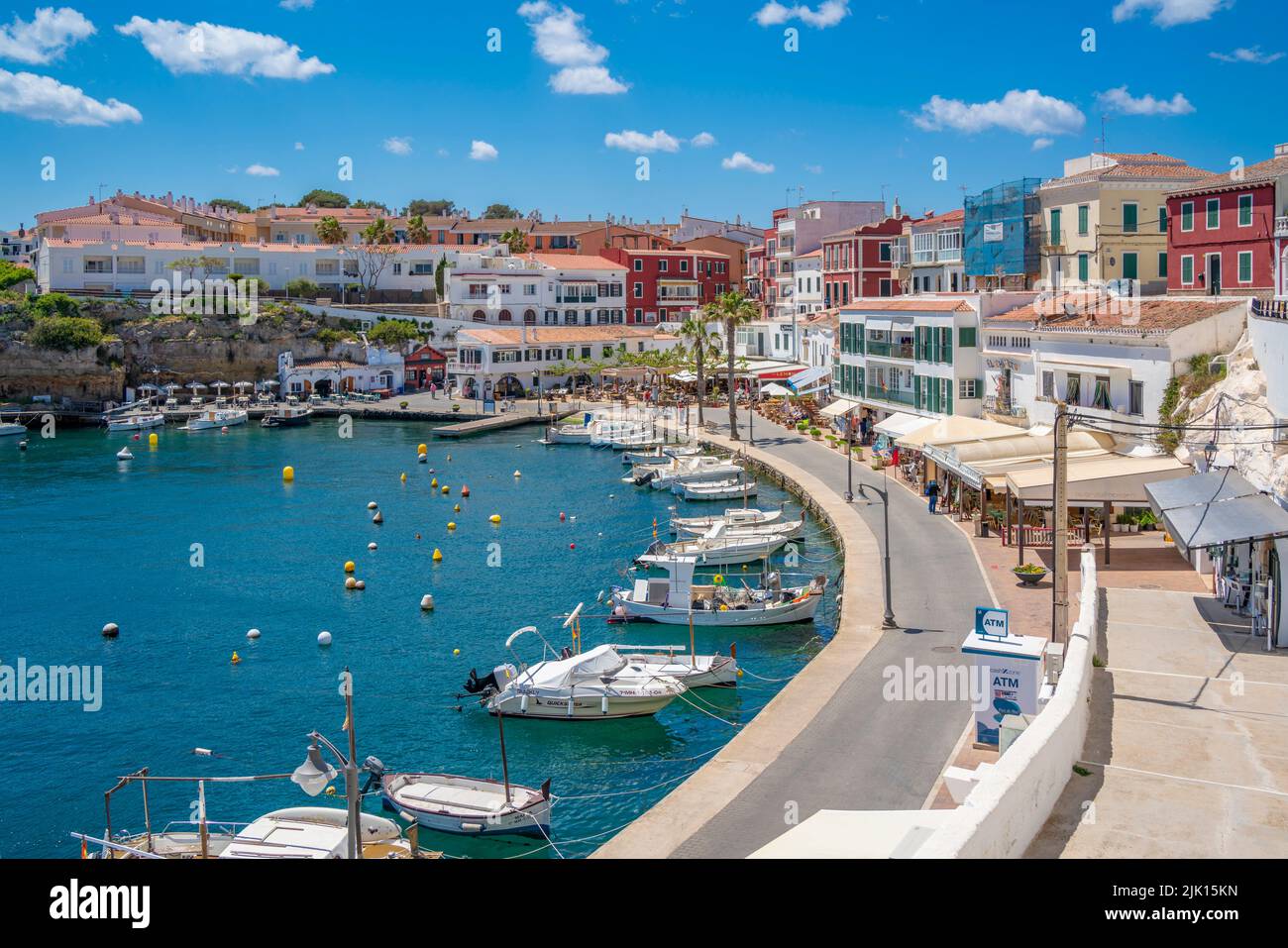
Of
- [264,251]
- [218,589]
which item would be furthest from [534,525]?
[264,251]

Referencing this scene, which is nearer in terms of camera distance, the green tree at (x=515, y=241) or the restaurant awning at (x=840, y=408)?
the restaurant awning at (x=840, y=408)

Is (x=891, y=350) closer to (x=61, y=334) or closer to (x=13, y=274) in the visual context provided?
(x=61, y=334)

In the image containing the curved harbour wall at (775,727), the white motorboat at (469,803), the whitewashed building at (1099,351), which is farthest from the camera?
the whitewashed building at (1099,351)

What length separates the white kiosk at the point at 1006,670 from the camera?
69.6ft

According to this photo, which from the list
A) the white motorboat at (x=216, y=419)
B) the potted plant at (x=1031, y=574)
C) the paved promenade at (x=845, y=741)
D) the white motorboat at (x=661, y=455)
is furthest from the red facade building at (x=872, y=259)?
the white motorboat at (x=216, y=419)

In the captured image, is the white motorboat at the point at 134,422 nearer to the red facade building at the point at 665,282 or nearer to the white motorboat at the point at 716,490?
the red facade building at the point at 665,282

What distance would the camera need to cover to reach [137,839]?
2295cm

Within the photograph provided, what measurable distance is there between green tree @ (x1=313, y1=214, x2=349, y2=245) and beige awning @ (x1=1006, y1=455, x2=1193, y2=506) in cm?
10469

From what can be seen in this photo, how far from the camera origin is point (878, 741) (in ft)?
78.6

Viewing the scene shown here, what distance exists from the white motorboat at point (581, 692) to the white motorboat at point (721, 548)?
49.0ft

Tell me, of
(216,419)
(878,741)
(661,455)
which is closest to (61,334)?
(216,419)

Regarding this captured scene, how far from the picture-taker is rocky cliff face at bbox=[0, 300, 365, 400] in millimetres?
106438
